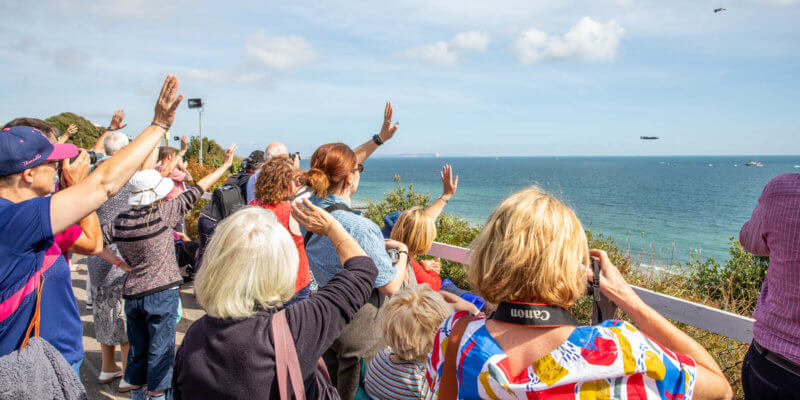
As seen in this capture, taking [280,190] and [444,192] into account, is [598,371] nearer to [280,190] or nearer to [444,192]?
[444,192]

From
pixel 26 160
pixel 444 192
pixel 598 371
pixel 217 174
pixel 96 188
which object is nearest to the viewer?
pixel 598 371

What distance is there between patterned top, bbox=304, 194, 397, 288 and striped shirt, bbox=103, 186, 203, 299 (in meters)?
1.28

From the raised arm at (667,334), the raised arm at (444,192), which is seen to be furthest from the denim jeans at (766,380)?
the raised arm at (444,192)

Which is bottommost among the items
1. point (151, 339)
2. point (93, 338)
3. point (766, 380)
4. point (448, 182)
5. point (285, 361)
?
point (93, 338)

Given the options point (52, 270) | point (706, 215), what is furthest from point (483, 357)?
point (706, 215)

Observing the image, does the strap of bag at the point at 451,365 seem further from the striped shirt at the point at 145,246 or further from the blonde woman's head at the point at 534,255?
the striped shirt at the point at 145,246

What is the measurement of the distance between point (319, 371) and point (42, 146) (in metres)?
1.71

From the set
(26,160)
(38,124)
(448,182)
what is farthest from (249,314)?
(38,124)

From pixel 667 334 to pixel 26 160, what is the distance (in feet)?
9.12

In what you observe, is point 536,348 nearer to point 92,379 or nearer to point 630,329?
point 630,329

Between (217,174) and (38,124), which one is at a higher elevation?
(38,124)

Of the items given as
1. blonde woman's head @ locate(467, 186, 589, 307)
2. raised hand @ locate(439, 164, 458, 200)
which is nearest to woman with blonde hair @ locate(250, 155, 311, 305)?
raised hand @ locate(439, 164, 458, 200)

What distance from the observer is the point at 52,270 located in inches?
93.4

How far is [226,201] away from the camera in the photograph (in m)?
4.71
